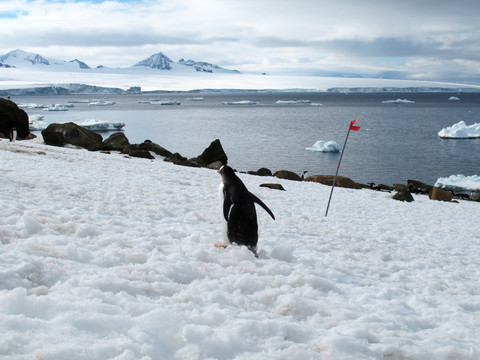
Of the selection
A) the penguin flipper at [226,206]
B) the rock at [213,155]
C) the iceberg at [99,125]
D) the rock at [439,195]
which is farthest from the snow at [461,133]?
the penguin flipper at [226,206]

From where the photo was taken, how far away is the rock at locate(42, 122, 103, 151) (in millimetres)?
22312

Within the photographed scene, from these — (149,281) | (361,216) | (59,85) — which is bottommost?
(361,216)

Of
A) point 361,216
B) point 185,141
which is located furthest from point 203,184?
point 185,141

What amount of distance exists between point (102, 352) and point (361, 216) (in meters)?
9.04

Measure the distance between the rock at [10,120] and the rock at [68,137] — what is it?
42.8 inches

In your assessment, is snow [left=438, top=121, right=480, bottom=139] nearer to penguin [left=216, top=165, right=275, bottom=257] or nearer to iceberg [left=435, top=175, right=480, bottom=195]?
iceberg [left=435, top=175, right=480, bottom=195]

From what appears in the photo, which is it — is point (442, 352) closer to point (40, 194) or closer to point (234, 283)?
point (234, 283)

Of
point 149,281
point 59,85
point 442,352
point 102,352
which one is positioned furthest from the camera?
point 59,85

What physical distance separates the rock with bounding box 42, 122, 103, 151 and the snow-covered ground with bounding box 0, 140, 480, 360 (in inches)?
578

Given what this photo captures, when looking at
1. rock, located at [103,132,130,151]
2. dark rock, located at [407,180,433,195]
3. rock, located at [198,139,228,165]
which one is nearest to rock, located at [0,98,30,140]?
rock, located at [103,132,130,151]

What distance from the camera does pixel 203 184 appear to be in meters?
12.6

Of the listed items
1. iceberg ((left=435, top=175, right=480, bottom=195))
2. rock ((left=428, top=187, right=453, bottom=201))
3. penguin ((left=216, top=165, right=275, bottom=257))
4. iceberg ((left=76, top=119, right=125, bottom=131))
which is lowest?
iceberg ((left=435, top=175, right=480, bottom=195))

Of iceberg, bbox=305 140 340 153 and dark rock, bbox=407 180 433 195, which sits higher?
iceberg, bbox=305 140 340 153

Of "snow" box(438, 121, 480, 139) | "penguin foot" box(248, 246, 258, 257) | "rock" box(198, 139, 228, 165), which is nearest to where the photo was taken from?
"penguin foot" box(248, 246, 258, 257)
